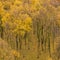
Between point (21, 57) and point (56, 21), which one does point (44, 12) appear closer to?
point (56, 21)

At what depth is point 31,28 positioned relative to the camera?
125 ft

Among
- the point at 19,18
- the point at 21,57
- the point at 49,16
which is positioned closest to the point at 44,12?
the point at 49,16

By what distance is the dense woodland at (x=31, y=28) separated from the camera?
35.3 m

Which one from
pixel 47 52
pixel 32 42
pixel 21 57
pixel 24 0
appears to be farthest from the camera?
pixel 24 0

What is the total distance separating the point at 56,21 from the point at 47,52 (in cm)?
364

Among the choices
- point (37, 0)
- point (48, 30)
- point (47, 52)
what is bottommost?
point (47, 52)

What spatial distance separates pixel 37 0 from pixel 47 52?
24.9 feet

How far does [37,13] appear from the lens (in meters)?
36.1

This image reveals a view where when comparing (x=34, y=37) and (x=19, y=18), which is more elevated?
(x=19, y=18)

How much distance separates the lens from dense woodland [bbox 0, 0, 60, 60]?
3528 centimetres

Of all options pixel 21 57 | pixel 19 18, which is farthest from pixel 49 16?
pixel 21 57

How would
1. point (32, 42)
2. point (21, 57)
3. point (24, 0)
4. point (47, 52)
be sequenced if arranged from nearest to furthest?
point (21, 57), point (47, 52), point (32, 42), point (24, 0)

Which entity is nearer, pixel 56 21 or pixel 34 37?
pixel 56 21

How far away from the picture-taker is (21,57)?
33.2 metres
